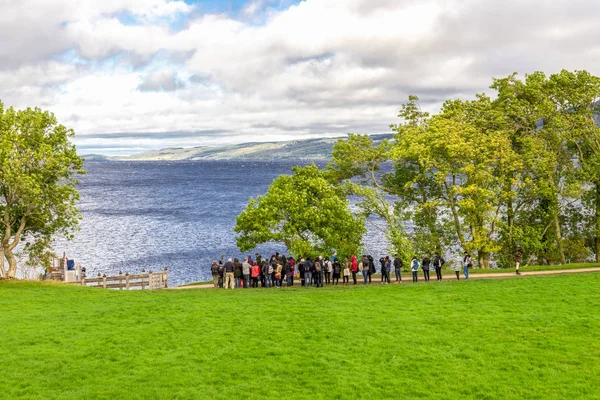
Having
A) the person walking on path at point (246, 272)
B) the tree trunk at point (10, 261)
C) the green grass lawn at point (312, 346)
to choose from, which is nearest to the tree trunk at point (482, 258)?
the green grass lawn at point (312, 346)

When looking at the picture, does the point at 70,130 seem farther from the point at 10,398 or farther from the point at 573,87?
the point at 573,87

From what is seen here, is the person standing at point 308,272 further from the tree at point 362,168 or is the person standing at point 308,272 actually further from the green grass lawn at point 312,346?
the tree at point 362,168

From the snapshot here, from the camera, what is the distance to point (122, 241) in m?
90.7

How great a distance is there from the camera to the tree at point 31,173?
3659cm

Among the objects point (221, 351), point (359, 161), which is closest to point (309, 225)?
point (359, 161)

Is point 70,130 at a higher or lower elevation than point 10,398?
higher

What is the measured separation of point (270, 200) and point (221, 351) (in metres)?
24.4

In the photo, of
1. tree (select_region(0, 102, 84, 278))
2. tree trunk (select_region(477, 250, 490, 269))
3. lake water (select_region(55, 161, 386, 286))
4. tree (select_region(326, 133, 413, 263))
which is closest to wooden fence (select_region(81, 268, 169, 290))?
tree (select_region(0, 102, 84, 278))

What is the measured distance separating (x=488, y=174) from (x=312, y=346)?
31.0 meters

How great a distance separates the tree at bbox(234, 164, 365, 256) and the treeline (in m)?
0.15

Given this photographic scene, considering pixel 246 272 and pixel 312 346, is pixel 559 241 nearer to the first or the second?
pixel 246 272

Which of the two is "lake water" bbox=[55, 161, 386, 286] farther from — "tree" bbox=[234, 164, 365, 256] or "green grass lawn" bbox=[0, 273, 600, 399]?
"green grass lawn" bbox=[0, 273, 600, 399]

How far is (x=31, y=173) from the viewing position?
38594 mm

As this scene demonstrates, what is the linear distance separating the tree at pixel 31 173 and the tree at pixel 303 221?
13.8m
